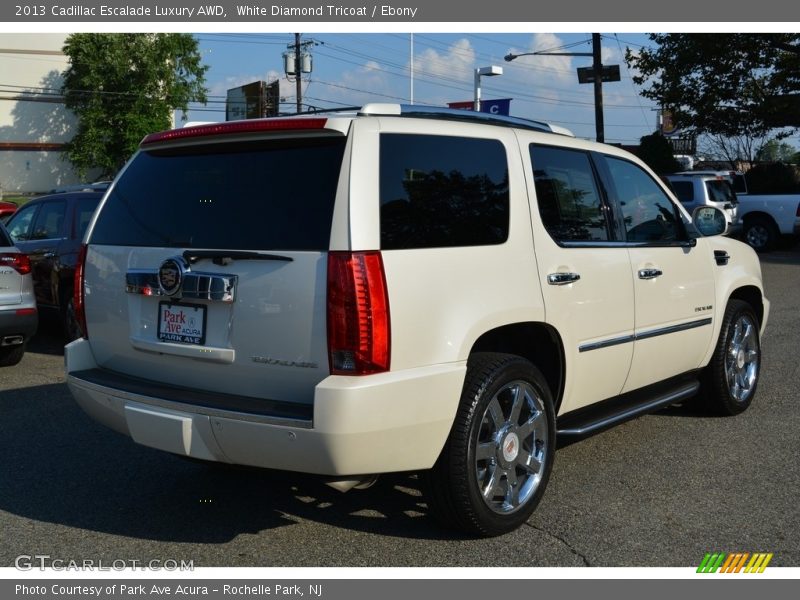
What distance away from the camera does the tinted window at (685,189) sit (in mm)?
20000

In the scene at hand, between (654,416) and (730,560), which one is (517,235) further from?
(654,416)

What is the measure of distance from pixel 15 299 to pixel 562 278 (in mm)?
5727

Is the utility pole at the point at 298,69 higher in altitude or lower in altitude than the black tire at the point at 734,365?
higher

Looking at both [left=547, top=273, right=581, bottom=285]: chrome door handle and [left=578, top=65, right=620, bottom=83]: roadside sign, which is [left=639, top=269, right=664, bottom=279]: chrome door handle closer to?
[left=547, top=273, right=581, bottom=285]: chrome door handle

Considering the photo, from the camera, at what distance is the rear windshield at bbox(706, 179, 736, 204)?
20047 millimetres

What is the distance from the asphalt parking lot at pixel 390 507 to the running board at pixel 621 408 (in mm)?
342

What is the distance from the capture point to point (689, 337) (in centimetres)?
569

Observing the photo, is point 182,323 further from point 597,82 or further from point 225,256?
point 597,82

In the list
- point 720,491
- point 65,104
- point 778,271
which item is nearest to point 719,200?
point 778,271

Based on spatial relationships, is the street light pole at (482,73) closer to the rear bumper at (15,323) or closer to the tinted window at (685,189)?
the tinted window at (685,189)

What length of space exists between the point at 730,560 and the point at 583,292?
1.49m

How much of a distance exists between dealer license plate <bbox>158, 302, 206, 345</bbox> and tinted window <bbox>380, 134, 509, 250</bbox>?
0.93 meters

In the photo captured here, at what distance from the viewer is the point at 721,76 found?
28516mm

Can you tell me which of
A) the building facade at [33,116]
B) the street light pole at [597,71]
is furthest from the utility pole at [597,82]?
the building facade at [33,116]
